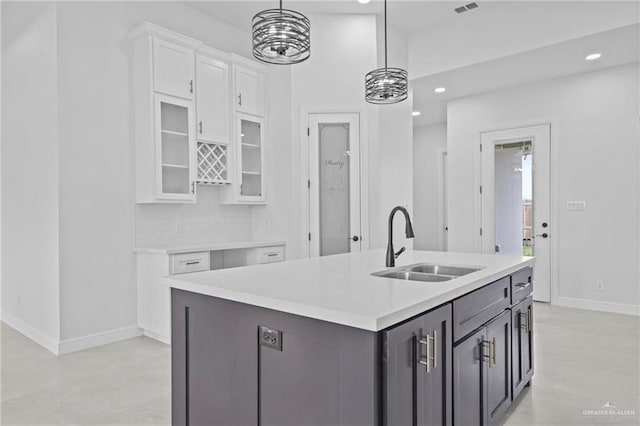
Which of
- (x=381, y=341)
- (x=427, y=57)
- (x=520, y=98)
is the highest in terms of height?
(x=427, y=57)

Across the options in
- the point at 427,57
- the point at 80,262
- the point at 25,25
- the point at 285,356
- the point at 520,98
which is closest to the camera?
the point at 285,356

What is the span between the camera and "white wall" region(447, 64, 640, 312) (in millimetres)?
4906

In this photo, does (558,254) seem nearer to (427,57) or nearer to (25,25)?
(427,57)

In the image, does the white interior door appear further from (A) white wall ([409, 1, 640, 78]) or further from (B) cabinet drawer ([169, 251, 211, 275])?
(B) cabinet drawer ([169, 251, 211, 275])

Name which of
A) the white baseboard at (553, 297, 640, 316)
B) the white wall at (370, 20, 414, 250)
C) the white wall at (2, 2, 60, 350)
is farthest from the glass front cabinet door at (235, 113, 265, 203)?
the white baseboard at (553, 297, 640, 316)

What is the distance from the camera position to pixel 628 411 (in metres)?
2.55

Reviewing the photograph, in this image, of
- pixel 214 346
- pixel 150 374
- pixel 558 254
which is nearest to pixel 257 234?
pixel 150 374

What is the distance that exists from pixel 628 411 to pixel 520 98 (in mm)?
4257

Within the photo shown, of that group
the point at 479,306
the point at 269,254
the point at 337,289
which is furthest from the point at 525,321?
the point at 269,254

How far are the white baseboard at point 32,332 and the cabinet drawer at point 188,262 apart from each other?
3.77 feet

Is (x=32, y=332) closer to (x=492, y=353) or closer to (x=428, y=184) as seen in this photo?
(x=492, y=353)

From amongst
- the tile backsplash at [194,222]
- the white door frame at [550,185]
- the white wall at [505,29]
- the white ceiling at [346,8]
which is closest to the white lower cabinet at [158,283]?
→ the tile backsplash at [194,222]

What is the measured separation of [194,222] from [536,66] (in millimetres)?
4331

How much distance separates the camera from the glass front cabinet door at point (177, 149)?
4090 millimetres
